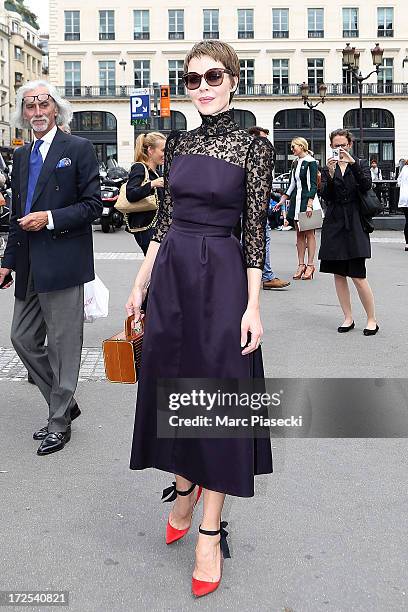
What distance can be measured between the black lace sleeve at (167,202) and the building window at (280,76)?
6098 cm

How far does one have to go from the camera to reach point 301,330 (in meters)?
8.08

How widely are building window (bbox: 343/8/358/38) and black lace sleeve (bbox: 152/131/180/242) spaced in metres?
63.1

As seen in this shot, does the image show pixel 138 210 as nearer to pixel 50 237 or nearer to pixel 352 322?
pixel 352 322

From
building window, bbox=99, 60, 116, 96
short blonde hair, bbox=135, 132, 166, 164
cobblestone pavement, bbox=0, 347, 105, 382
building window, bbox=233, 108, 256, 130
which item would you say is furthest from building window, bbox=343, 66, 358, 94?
cobblestone pavement, bbox=0, 347, 105, 382

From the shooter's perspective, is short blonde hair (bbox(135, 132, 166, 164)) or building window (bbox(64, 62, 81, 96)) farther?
building window (bbox(64, 62, 81, 96))

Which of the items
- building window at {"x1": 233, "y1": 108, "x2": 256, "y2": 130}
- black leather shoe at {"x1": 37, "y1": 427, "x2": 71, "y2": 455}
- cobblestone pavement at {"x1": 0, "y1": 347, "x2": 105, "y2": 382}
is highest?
building window at {"x1": 233, "y1": 108, "x2": 256, "y2": 130}

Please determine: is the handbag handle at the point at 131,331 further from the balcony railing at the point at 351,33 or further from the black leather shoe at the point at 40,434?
the balcony railing at the point at 351,33

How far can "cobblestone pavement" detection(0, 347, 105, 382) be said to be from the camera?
6.28 metres

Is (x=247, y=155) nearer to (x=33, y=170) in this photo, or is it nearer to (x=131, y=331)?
(x=131, y=331)

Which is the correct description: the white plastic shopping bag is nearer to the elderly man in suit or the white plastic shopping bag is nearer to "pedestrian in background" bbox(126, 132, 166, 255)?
the elderly man in suit

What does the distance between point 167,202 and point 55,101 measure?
1.63m

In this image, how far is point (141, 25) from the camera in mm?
63156

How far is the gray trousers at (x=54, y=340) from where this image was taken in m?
4.63

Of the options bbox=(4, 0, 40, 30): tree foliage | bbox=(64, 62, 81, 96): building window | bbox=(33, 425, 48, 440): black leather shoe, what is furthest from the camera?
bbox=(4, 0, 40, 30): tree foliage
